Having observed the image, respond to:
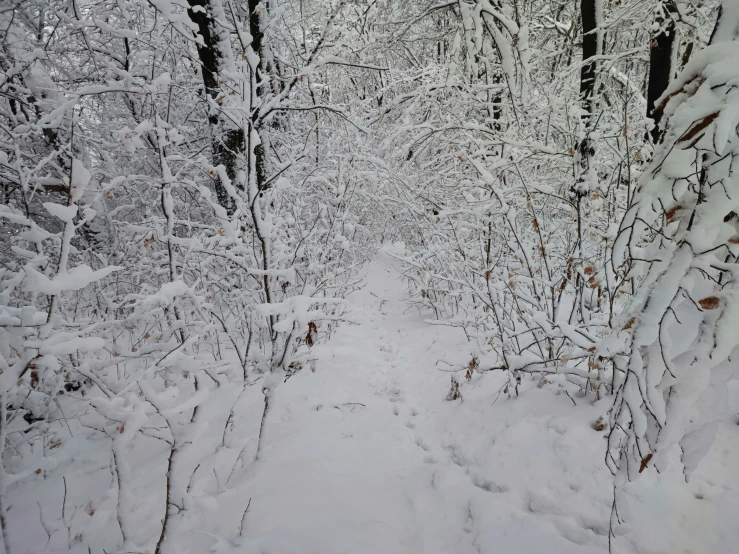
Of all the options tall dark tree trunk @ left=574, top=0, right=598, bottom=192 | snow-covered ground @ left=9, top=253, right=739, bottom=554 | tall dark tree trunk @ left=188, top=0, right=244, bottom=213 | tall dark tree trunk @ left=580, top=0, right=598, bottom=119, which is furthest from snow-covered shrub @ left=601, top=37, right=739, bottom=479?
tall dark tree trunk @ left=188, top=0, right=244, bottom=213

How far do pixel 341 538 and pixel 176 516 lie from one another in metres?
0.75

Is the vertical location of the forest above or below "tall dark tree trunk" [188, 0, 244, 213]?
below

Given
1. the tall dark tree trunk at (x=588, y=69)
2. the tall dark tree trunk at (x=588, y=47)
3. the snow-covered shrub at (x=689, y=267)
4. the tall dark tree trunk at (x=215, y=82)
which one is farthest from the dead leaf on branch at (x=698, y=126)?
the tall dark tree trunk at (x=215, y=82)

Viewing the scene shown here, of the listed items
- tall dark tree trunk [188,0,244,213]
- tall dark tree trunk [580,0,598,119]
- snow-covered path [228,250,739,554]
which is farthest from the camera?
tall dark tree trunk [188,0,244,213]

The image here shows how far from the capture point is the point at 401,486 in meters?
2.10

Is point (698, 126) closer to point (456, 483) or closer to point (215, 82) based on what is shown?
point (456, 483)

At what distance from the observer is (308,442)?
7.49 ft

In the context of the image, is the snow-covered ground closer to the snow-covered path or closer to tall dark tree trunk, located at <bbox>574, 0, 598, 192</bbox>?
the snow-covered path

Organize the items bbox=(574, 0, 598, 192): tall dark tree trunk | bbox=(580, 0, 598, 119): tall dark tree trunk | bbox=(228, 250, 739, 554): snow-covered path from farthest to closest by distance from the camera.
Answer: bbox=(580, 0, 598, 119): tall dark tree trunk, bbox=(574, 0, 598, 192): tall dark tree trunk, bbox=(228, 250, 739, 554): snow-covered path

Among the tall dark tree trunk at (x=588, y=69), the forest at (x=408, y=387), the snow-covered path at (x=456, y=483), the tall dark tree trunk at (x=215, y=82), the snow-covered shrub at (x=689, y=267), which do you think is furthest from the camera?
the tall dark tree trunk at (x=215, y=82)

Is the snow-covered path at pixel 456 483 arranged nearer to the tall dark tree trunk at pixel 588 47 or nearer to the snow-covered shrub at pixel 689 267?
the snow-covered shrub at pixel 689 267

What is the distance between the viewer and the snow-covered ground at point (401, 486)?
159 cm

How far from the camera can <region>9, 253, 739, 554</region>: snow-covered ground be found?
1.59 meters

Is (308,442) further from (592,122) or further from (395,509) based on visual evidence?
(592,122)
